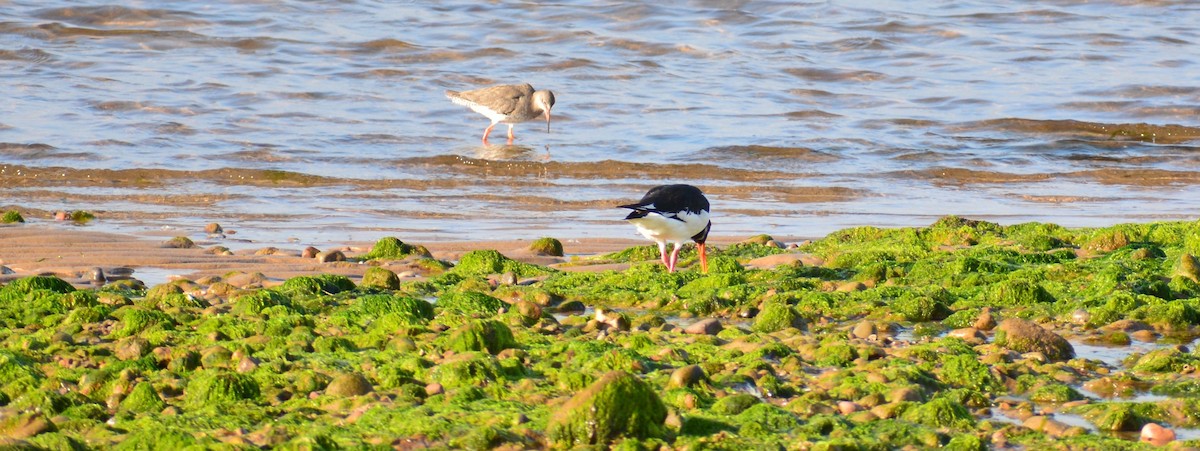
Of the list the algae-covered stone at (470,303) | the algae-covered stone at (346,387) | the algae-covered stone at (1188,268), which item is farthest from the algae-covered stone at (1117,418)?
the algae-covered stone at (470,303)

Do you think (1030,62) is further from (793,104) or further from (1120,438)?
(1120,438)

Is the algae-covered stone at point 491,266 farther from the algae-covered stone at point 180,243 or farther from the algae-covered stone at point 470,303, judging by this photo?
the algae-covered stone at point 180,243

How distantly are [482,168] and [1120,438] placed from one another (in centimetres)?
1027

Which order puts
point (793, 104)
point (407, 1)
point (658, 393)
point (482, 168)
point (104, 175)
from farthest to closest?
point (407, 1), point (793, 104), point (482, 168), point (104, 175), point (658, 393)

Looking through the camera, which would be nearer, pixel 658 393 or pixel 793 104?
pixel 658 393

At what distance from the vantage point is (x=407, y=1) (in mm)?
23172

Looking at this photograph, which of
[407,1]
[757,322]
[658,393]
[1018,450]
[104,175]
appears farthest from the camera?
[407,1]

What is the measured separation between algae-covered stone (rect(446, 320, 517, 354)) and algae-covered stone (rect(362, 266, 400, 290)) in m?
1.51

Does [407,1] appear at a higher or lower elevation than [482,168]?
higher

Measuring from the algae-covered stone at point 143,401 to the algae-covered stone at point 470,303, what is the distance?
1621 mm

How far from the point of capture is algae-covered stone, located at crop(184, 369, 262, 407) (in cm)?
410

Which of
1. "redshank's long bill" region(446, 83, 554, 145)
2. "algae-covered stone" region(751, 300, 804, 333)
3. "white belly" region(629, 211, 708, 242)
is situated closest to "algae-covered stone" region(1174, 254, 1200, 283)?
"algae-covered stone" region(751, 300, 804, 333)

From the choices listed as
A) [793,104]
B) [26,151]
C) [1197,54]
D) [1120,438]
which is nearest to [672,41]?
[793,104]

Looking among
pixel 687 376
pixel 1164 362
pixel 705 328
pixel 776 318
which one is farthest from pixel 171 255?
pixel 1164 362
